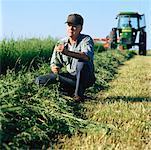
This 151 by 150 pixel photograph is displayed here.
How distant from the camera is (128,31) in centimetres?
2312

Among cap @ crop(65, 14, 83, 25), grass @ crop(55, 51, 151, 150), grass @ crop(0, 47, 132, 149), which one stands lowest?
grass @ crop(55, 51, 151, 150)

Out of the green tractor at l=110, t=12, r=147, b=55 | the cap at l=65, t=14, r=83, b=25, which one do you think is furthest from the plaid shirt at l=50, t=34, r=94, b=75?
the green tractor at l=110, t=12, r=147, b=55

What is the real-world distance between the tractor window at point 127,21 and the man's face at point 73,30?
18.1 meters

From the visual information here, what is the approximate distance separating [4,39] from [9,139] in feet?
16.4

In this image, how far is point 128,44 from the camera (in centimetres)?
2348

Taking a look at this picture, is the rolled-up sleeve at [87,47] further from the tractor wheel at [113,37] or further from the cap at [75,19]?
the tractor wheel at [113,37]

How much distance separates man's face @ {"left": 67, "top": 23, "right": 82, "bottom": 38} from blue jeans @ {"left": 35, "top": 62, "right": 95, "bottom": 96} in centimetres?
40

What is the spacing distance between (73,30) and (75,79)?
73cm

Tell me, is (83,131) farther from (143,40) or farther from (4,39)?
(143,40)

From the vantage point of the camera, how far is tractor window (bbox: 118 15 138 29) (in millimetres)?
23953

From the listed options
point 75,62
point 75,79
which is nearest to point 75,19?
point 75,62

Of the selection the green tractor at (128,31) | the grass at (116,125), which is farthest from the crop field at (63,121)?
the green tractor at (128,31)

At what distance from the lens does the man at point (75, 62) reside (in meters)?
5.92

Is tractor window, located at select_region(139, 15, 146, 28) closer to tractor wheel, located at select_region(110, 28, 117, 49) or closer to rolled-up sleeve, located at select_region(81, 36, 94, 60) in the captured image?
tractor wheel, located at select_region(110, 28, 117, 49)
